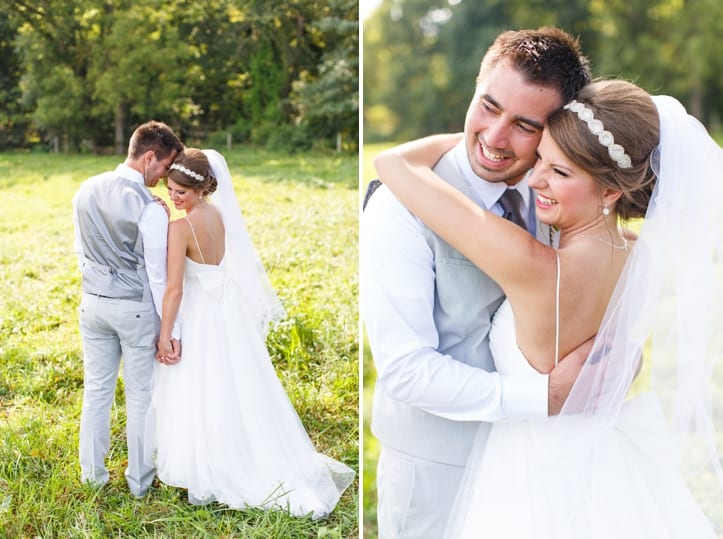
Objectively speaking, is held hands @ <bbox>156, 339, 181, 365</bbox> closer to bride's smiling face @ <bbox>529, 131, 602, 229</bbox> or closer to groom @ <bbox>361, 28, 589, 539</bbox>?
groom @ <bbox>361, 28, 589, 539</bbox>

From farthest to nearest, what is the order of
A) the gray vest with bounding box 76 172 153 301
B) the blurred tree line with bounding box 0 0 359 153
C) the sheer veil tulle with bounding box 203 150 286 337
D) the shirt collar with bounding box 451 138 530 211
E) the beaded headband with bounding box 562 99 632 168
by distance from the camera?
A: the blurred tree line with bounding box 0 0 359 153 < the sheer veil tulle with bounding box 203 150 286 337 < the gray vest with bounding box 76 172 153 301 < the shirt collar with bounding box 451 138 530 211 < the beaded headband with bounding box 562 99 632 168

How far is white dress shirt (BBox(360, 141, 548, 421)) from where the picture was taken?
1.87 meters

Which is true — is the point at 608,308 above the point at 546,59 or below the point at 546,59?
below

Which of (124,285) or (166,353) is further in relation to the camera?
(166,353)

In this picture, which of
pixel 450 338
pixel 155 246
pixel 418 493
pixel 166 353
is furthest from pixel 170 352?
pixel 450 338

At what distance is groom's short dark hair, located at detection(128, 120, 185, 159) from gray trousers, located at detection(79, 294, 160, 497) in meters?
0.55

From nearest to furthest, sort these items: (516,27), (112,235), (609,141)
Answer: (609,141) < (112,235) < (516,27)

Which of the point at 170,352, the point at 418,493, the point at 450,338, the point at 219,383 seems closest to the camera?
the point at 450,338

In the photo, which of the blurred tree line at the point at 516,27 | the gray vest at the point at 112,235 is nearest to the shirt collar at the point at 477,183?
the gray vest at the point at 112,235

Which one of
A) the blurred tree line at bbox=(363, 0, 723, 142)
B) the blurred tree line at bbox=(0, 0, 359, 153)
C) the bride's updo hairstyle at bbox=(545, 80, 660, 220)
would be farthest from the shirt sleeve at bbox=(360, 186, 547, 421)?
the blurred tree line at bbox=(363, 0, 723, 142)

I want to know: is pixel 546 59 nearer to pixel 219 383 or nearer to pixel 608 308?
pixel 608 308

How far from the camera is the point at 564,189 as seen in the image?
1831mm

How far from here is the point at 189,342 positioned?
300 centimetres

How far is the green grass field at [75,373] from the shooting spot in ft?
9.57
